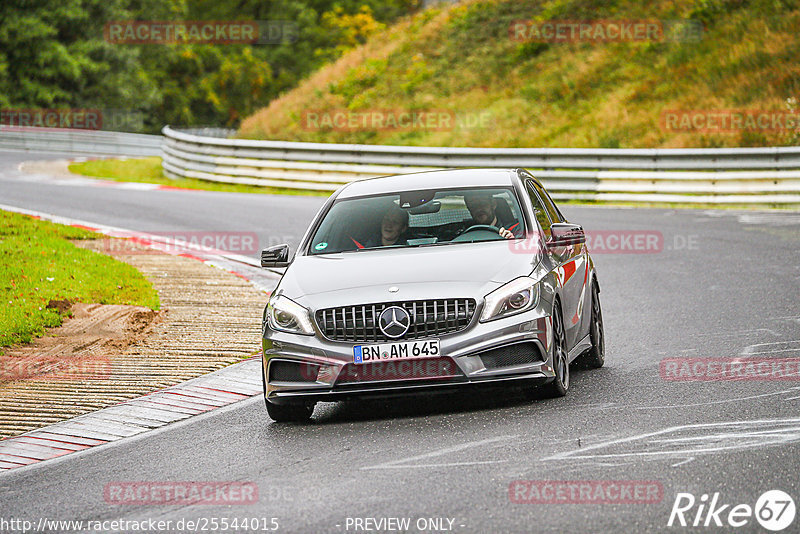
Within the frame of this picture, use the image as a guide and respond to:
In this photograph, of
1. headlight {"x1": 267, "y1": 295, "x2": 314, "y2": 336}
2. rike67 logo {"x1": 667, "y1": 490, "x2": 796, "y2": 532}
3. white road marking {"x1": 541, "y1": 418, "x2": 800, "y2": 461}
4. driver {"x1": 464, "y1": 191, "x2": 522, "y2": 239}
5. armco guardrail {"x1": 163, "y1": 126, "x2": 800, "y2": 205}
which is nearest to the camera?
rike67 logo {"x1": 667, "y1": 490, "x2": 796, "y2": 532}

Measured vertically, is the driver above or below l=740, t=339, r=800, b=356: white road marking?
above

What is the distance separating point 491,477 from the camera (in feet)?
20.3

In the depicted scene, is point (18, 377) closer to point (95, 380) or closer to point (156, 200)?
point (95, 380)

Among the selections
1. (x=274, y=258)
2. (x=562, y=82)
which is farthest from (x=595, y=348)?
(x=562, y=82)

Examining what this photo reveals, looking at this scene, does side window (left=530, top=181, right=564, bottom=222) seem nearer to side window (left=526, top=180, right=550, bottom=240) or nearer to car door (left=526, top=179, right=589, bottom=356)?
car door (left=526, top=179, right=589, bottom=356)

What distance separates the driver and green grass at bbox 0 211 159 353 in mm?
4509

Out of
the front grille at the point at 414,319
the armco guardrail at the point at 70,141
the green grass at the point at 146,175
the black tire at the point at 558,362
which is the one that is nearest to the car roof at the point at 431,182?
the black tire at the point at 558,362

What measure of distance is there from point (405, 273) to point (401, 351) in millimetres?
654

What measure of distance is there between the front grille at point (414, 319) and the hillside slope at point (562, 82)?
66.5 feet

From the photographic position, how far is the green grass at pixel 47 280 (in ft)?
37.4

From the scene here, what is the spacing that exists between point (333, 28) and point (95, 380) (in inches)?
3084

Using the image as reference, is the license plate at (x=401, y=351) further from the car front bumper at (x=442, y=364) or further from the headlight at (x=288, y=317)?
the headlight at (x=288, y=317)

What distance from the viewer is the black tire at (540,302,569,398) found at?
795 centimetres

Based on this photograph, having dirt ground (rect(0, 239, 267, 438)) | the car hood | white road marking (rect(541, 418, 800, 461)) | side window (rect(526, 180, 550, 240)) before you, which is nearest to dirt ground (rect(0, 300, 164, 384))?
dirt ground (rect(0, 239, 267, 438))
